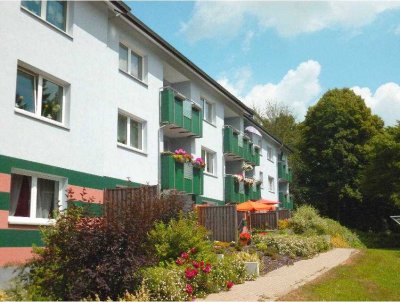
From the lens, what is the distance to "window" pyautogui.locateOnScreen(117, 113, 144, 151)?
17969 millimetres

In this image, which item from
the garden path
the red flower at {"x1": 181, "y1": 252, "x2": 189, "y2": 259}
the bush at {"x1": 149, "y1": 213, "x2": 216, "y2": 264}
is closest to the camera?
the garden path

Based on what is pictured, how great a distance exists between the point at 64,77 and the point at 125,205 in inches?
230

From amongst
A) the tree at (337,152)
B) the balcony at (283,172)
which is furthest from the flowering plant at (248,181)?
the tree at (337,152)

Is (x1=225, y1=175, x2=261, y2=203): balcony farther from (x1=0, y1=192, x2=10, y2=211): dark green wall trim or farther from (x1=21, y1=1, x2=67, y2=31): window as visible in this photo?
(x1=0, y1=192, x2=10, y2=211): dark green wall trim

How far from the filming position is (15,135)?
1209 centimetres

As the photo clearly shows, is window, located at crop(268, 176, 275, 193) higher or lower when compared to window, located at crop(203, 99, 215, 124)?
lower

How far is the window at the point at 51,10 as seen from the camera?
13398 millimetres

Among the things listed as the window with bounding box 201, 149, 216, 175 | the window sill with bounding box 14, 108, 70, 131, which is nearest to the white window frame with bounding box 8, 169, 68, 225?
the window sill with bounding box 14, 108, 70, 131

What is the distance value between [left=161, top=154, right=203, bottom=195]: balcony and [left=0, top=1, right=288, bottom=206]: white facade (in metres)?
0.38

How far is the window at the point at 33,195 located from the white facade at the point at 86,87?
1.90 ft

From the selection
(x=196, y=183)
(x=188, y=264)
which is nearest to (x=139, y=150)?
(x=196, y=183)

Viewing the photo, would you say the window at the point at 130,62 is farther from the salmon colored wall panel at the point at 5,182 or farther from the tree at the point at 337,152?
the tree at the point at 337,152

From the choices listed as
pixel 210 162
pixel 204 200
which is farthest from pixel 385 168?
pixel 204 200

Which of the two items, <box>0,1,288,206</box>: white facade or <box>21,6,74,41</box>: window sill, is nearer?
<box>0,1,288,206</box>: white facade
